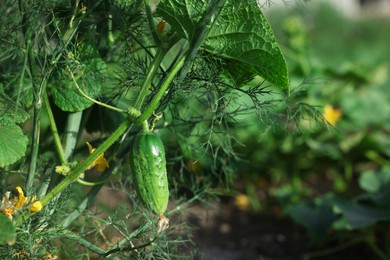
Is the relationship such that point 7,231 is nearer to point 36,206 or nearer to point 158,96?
point 36,206

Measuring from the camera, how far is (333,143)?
3590 millimetres

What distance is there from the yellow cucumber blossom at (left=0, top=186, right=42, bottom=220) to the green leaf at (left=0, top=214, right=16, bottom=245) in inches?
3.4

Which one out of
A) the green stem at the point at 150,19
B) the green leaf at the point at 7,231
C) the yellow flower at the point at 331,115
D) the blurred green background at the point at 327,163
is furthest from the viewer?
the yellow flower at the point at 331,115

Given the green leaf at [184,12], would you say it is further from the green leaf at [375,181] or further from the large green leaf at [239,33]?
the green leaf at [375,181]

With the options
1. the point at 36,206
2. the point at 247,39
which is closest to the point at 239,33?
the point at 247,39

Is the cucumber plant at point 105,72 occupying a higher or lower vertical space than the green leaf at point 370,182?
higher

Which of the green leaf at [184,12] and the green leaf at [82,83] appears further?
the green leaf at [82,83]

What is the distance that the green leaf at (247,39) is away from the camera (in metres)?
1.57

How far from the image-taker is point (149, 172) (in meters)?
1.54

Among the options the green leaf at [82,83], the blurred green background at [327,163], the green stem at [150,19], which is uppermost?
the green stem at [150,19]

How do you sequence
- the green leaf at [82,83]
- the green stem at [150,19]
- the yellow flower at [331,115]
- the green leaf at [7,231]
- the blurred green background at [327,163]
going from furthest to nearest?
the yellow flower at [331,115]
the blurred green background at [327,163]
the green leaf at [82,83]
the green stem at [150,19]
the green leaf at [7,231]

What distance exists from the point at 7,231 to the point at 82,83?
0.48 m

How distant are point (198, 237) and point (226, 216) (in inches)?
18.4

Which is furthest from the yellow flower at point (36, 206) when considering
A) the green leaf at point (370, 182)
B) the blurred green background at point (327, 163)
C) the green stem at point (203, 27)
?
the green leaf at point (370, 182)
